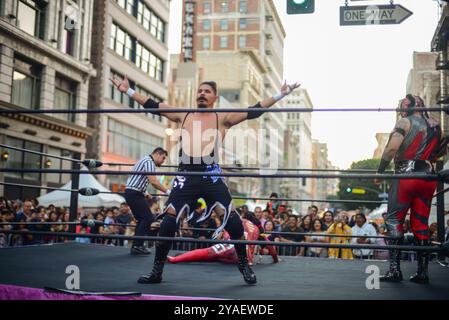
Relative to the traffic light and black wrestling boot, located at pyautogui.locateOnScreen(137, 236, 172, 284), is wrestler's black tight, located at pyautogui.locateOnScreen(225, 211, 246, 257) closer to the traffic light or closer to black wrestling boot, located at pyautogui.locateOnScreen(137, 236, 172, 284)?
black wrestling boot, located at pyautogui.locateOnScreen(137, 236, 172, 284)

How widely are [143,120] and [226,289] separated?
27810 millimetres

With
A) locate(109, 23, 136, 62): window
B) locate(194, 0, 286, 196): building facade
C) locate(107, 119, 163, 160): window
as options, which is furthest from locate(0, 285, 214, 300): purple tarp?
locate(194, 0, 286, 196): building facade

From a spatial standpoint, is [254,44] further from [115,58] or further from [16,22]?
[16,22]

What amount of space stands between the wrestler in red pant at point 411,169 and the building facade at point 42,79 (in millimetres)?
15904

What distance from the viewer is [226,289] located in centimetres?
356

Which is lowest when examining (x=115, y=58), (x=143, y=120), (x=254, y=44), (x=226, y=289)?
(x=226, y=289)

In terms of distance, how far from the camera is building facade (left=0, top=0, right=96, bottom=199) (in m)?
18.1

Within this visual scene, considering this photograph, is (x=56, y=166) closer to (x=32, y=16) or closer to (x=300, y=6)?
(x=32, y=16)

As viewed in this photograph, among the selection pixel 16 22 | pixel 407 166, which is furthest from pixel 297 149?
pixel 407 166

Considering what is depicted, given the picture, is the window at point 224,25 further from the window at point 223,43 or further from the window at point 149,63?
the window at point 149,63

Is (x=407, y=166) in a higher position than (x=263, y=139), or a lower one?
lower

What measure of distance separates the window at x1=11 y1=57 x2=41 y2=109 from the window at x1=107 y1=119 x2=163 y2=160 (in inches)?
265

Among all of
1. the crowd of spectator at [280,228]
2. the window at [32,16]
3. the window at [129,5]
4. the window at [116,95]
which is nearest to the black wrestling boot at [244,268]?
the crowd of spectator at [280,228]

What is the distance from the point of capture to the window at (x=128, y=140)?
1071 inches
